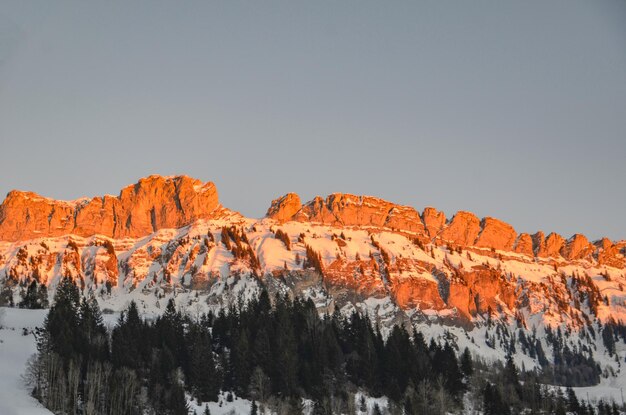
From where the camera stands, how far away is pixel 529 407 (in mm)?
155250

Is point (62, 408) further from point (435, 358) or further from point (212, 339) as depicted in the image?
point (435, 358)

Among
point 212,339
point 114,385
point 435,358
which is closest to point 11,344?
point 114,385

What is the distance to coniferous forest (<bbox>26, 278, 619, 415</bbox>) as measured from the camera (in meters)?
122

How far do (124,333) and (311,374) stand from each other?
119 ft

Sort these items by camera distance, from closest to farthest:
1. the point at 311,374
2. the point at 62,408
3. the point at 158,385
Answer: the point at 62,408 → the point at 158,385 → the point at 311,374

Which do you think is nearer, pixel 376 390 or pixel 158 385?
pixel 158 385

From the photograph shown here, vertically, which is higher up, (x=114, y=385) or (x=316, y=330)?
(x=316, y=330)

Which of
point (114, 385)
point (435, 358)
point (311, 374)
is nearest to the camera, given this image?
point (114, 385)

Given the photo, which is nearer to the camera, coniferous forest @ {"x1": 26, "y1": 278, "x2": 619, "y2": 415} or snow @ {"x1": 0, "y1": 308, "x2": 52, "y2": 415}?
snow @ {"x1": 0, "y1": 308, "x2": 52, "y2": 415}

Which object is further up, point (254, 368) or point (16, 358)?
point (16, 358)

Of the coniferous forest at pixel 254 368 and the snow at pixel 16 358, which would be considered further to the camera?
the coniferous forest at pixel 254 368

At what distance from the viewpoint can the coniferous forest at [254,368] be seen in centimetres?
12219

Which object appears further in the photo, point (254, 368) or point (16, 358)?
point (254, 368)

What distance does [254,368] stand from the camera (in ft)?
484
